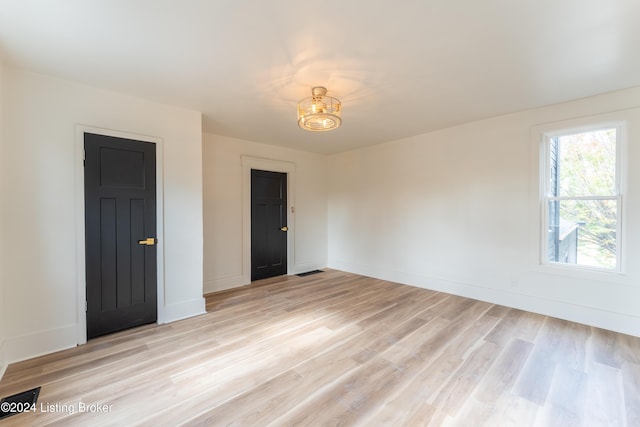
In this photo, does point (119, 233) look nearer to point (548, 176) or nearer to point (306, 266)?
point (306, 266)

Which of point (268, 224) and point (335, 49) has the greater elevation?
point (335, 49)

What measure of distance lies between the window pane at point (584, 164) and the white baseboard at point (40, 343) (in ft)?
18.3

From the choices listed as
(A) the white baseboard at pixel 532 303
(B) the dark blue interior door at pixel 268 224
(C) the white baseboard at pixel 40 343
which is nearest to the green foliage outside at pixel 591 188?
(A) the white baseboard at pixel 532 303

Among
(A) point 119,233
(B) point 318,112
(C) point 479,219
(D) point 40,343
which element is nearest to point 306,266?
(C) point 479,219

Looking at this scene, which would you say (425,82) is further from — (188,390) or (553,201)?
(188,390)

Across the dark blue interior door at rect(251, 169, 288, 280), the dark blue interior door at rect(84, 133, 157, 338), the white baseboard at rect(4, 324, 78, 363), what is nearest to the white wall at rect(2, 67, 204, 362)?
the white baseboard at rect(4, 324, 78, 363)

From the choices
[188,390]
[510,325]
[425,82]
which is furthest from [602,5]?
[188,390]

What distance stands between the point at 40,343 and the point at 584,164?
19.7 feet

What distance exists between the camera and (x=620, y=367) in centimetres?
225

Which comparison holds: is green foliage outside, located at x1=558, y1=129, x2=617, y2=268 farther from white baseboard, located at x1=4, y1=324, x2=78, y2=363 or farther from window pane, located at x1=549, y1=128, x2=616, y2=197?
white baseboard, located at x1=4, y1=324, x2=78, y2=363

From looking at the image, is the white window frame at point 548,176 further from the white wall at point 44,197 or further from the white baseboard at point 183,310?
the white wall at point 44,197

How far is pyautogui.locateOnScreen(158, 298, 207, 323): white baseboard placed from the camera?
3182mm

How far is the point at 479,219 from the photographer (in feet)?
12.9

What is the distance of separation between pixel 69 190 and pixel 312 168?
13.4 ft
